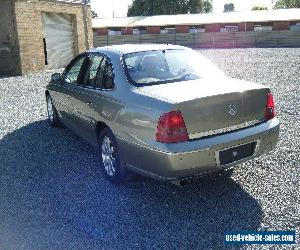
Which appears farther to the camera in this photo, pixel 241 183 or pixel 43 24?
pixel 43 24

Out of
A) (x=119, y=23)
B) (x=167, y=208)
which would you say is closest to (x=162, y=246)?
(x=167, y=208)

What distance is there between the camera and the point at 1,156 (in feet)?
18.8

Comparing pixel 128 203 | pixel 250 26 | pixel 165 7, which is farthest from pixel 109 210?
pixel 165 7

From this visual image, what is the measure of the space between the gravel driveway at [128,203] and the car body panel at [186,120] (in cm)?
44

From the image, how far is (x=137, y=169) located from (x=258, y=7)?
7794cm

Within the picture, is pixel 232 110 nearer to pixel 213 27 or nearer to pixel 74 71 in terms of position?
pixel 74 71

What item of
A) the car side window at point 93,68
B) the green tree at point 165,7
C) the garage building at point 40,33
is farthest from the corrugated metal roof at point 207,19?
the car side window at point 93,68

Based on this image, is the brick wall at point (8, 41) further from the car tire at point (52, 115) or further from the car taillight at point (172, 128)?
the car taillight at point (172, 128)

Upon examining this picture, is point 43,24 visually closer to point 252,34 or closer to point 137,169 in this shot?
point 137,169

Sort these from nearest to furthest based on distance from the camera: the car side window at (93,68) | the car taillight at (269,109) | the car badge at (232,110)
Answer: the car badge at (232,110) < the car taillight at (269,109) < the car side window at (93,68)

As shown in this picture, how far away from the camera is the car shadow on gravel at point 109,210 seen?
134 inches

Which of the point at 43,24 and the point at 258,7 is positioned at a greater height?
the point at 258,7

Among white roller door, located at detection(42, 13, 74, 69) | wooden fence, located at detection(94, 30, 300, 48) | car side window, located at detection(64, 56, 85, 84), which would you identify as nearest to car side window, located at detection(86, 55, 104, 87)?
car side window, located at detection(64, 56, 85, 84)

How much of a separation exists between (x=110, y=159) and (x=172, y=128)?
1.29 metres
